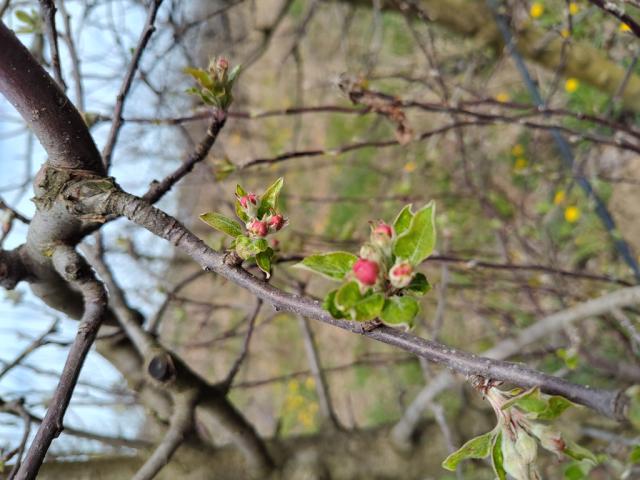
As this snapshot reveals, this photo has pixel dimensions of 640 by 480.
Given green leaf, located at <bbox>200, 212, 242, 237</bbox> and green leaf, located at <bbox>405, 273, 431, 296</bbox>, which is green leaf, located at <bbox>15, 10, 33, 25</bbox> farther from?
→ green leaf, located at <bbox>405, 273, 431, 296</bbox>

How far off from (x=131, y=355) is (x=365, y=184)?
4.07 m

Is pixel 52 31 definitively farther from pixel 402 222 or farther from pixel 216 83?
pixel 402 222

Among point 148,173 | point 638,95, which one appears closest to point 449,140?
point 638,95

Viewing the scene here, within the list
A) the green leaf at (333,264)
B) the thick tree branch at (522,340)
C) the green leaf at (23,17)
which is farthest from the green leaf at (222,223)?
the green leaf at (23,17)

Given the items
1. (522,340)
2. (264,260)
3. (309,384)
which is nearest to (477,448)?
(264,260)

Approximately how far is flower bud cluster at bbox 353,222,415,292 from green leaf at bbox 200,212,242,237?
208 mm

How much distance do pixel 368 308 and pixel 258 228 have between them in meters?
0.21

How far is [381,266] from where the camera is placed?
24.3 inches

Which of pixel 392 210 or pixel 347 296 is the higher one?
pixel 347 296

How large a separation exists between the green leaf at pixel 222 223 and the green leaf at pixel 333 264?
151 mm

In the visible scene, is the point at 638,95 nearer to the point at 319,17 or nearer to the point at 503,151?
the point at 503,151

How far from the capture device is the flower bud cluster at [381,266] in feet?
1.93

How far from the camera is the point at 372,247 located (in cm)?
62

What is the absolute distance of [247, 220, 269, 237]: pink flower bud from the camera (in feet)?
2.37
